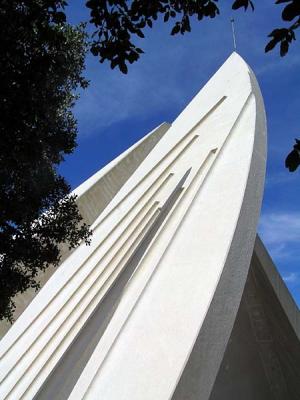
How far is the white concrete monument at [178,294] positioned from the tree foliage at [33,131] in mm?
1173

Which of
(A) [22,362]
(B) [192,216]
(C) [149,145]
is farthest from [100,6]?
(C) [149,145]

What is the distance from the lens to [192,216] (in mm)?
5559

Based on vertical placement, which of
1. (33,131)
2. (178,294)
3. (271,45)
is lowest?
(178,294)

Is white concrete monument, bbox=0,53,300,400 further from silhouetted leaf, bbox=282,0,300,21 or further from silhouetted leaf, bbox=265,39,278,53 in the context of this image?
silhouetted leaf, bbox=282,0,300,21

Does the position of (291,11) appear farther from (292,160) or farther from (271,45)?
(292,160)

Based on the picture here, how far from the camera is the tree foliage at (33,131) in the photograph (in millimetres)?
3996

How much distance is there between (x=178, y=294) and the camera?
4.25 m

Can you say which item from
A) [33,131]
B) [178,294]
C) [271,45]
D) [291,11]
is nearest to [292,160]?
[271,45]

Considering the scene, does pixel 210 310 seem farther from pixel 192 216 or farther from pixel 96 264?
pixel 96 264

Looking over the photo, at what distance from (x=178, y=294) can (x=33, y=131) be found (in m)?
2.18

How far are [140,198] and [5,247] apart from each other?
4111 millimetres

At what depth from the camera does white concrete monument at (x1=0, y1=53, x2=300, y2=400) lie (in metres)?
3.83

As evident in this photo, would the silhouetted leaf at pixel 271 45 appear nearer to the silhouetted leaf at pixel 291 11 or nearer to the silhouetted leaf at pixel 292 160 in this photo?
the silhouetted leaf at pixel 291 11

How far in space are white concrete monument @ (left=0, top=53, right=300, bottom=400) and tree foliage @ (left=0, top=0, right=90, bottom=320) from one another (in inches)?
46.2
